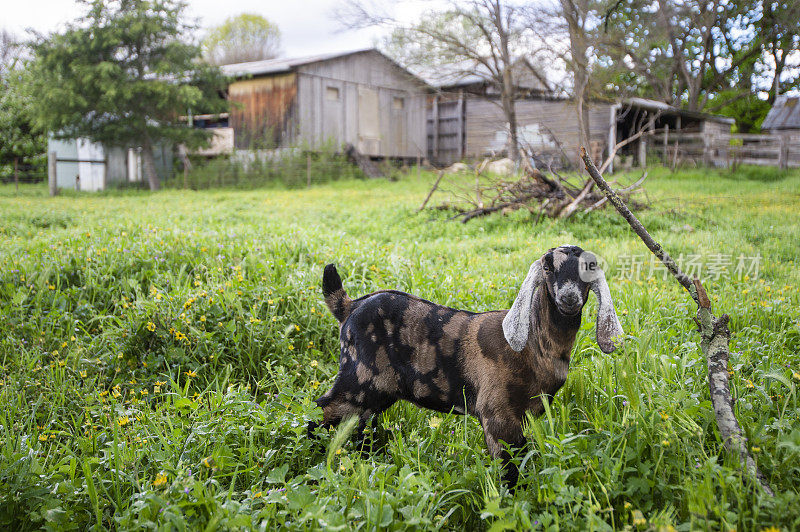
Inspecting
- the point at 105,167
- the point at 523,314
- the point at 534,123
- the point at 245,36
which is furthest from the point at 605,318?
the point at 245,36

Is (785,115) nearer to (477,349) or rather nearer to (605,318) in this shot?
(605,318)

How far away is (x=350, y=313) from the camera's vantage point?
2.81 meters

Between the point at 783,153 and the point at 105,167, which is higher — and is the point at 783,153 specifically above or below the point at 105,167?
below

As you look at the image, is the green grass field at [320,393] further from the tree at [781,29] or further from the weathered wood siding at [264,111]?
the weathered wood siding at [264,111]

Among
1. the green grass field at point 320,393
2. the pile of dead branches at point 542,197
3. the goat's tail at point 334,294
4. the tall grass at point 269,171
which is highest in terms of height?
the tall grass at point 269,171

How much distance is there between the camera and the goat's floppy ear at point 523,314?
2.27 metres

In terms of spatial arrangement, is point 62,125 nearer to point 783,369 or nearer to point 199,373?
point 199,373

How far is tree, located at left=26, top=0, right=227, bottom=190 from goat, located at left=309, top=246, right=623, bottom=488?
754 inches

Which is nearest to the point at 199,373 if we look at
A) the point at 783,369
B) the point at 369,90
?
the point at 783,369

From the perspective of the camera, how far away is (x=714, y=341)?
2.44 meters

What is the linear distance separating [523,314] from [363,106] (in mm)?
→ 23456

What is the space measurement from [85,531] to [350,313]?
1.50 metres

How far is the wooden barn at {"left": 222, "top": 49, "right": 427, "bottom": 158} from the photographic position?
72.0 feet

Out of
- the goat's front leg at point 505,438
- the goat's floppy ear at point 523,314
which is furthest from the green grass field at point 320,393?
the goat's floppy ear at point 523,314
